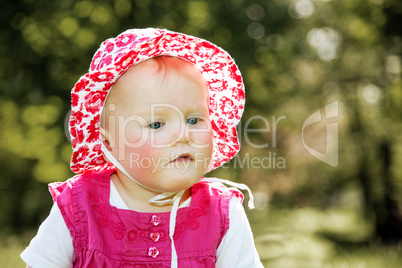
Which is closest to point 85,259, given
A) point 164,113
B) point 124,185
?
point 124,185

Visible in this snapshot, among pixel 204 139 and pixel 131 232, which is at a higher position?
pixel 204 139

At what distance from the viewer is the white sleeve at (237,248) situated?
2.05 metres

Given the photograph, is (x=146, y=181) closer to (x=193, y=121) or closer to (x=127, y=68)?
(x=193, y=121)

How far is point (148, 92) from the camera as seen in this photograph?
1946 mm

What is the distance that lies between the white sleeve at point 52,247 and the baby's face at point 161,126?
14.0 inches

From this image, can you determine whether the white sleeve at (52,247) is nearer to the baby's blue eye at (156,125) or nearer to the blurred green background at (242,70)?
the baby's blue eye at (156,125)

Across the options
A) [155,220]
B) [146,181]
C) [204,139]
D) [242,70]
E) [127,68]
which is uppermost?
[242,70]

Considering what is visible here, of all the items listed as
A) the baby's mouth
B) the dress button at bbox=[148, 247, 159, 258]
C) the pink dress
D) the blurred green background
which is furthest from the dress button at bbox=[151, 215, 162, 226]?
the blurred green background

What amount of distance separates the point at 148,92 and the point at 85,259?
0.71 metres

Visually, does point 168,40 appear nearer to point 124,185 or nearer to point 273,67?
point 124,185

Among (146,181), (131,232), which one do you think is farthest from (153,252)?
(146,181)

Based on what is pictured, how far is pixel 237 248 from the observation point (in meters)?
2.07

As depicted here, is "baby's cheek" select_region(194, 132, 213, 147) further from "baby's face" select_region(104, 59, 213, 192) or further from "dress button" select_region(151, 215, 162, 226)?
"dress button" select_region(151, 215, 162, 226)

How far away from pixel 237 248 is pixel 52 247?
0.75m
